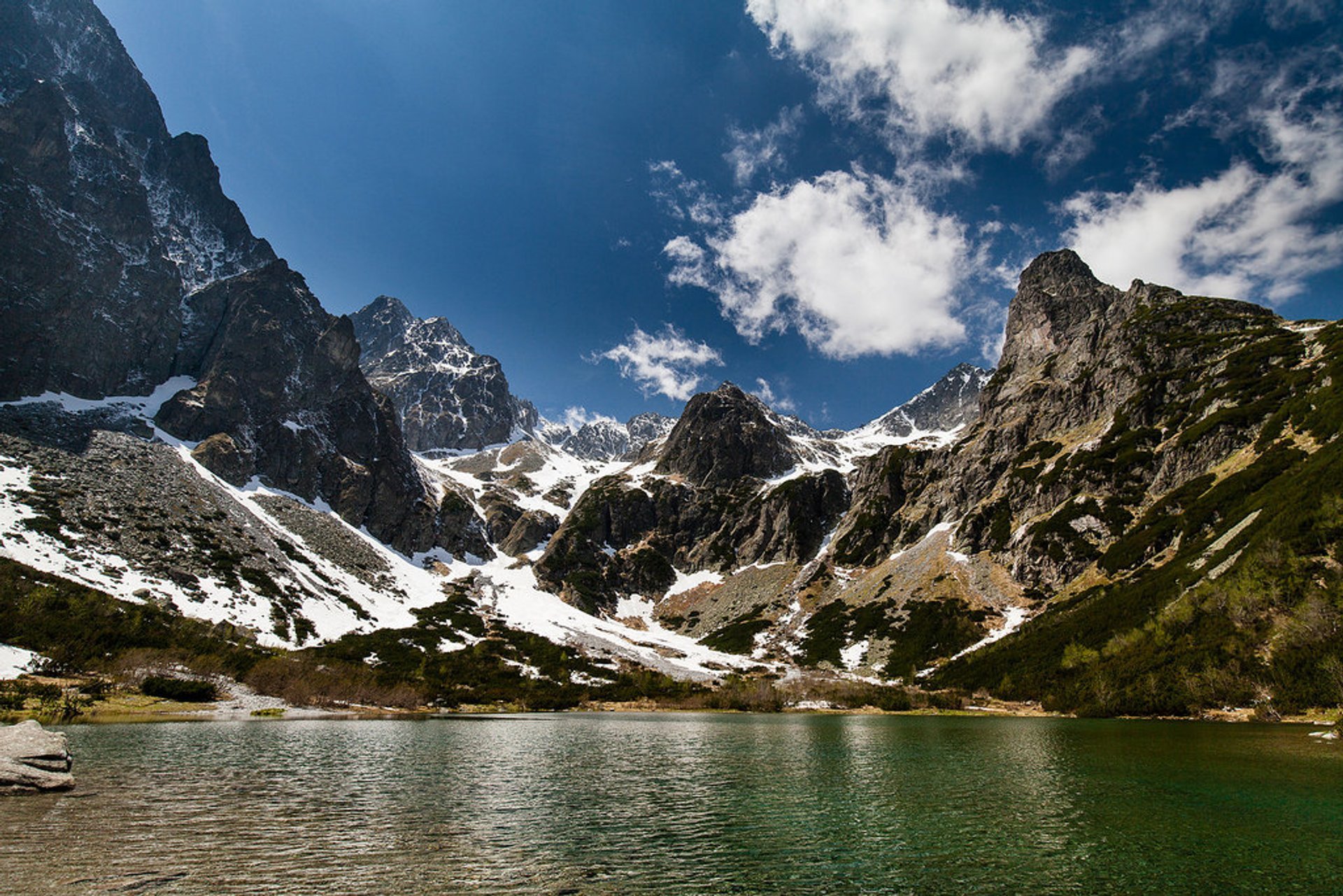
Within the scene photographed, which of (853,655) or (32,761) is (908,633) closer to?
(853,655)

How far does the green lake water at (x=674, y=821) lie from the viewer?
18.3m

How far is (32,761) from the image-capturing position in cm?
2908

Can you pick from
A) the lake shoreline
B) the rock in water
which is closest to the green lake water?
the rock in water

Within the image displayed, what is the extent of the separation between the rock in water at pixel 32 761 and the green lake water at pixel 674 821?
113 centimetres

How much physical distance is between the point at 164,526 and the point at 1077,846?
20102 centimetres

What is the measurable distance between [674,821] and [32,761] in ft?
101

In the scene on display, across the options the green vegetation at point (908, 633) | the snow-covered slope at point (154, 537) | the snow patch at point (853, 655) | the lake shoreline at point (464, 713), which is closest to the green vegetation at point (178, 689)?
the lake shoreline at point (464, 713)

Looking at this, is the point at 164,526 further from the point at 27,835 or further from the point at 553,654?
the point at 27,835

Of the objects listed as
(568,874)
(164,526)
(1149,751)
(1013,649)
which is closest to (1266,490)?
(1013,649)

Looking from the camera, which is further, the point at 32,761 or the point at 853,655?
the point at 853,655

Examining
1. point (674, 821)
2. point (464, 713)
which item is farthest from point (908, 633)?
point (674, 821)

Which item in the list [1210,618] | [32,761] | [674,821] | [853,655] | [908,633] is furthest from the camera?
[853,655]

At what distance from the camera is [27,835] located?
67.9 ft

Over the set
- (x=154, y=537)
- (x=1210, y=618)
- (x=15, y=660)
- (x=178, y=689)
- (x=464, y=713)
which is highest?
(x=154, y=537)
